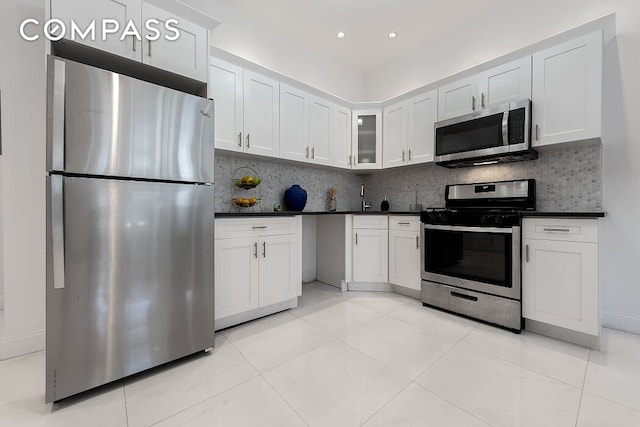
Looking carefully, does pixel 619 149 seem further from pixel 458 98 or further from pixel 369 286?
pixel 369 286

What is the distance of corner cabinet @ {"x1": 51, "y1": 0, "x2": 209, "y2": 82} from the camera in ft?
4.79

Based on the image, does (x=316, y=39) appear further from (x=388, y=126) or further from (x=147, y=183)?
(x=147, y=183)

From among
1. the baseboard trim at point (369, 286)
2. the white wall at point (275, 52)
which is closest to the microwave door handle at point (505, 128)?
the baseboard trim at point (369, 286)

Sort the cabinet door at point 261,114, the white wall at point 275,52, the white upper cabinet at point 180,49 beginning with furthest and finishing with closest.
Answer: the white wall at point 275,52 → the cabinet door at point 261,114 → the white upper cabinet at point 180,49

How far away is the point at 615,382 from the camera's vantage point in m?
1.48

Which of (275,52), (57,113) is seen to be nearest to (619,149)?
(275,52)

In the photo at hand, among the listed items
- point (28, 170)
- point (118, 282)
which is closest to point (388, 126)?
point (118, 282)

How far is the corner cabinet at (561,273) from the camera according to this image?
1808 millimetres

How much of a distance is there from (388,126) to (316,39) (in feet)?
4.46

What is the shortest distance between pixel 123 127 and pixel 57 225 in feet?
1.89

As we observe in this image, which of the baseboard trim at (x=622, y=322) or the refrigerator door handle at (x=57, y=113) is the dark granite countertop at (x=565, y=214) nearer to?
the baseboard trim at (x=622, y=322)

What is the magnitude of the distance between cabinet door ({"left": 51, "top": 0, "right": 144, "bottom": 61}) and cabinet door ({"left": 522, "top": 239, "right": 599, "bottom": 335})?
3.02 meters

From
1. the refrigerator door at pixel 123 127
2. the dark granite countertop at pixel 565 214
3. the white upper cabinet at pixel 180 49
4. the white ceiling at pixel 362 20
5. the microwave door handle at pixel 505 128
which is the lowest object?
the dark granite countertop at pixel 565 214

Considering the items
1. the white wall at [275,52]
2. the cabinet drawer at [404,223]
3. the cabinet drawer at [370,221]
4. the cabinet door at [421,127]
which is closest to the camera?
the white wall at [275,52]
